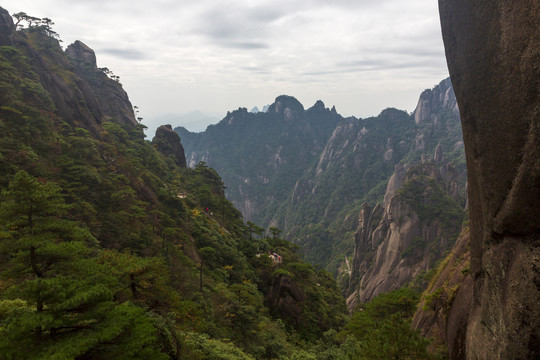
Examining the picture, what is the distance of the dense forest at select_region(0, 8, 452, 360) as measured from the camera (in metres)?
7.37

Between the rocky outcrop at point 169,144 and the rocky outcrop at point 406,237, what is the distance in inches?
1826

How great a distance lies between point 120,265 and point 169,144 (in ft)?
191

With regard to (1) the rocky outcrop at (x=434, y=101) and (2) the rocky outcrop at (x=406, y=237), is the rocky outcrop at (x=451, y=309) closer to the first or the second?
(2) the rocky outcrop at (x=406, y=237)

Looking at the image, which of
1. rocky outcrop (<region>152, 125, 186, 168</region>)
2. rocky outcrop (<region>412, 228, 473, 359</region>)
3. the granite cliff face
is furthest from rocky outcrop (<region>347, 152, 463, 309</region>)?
the granite cliff face

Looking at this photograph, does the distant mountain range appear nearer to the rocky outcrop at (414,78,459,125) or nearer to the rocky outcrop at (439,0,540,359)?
the rocky outcrop at (414,78,459,125)

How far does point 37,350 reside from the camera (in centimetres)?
643

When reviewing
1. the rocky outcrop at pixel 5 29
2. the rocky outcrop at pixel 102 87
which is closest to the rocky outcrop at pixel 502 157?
the rocky outcrop at pixel 5 29

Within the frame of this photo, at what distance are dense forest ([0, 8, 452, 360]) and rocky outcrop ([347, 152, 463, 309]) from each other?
15.6 metres

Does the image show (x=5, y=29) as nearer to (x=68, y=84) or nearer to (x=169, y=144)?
(x=68, y=84)

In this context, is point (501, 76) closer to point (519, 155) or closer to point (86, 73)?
point (519, 155)

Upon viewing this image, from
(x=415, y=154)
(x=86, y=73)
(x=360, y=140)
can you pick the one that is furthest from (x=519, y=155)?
(x=360, y=140)

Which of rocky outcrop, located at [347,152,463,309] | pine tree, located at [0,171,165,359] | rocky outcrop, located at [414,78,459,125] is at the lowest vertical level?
rocky outcrop, located at [347,152,463,309]

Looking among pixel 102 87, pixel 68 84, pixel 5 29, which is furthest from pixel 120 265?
pixel 102 87

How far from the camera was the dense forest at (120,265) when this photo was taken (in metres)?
7.37
